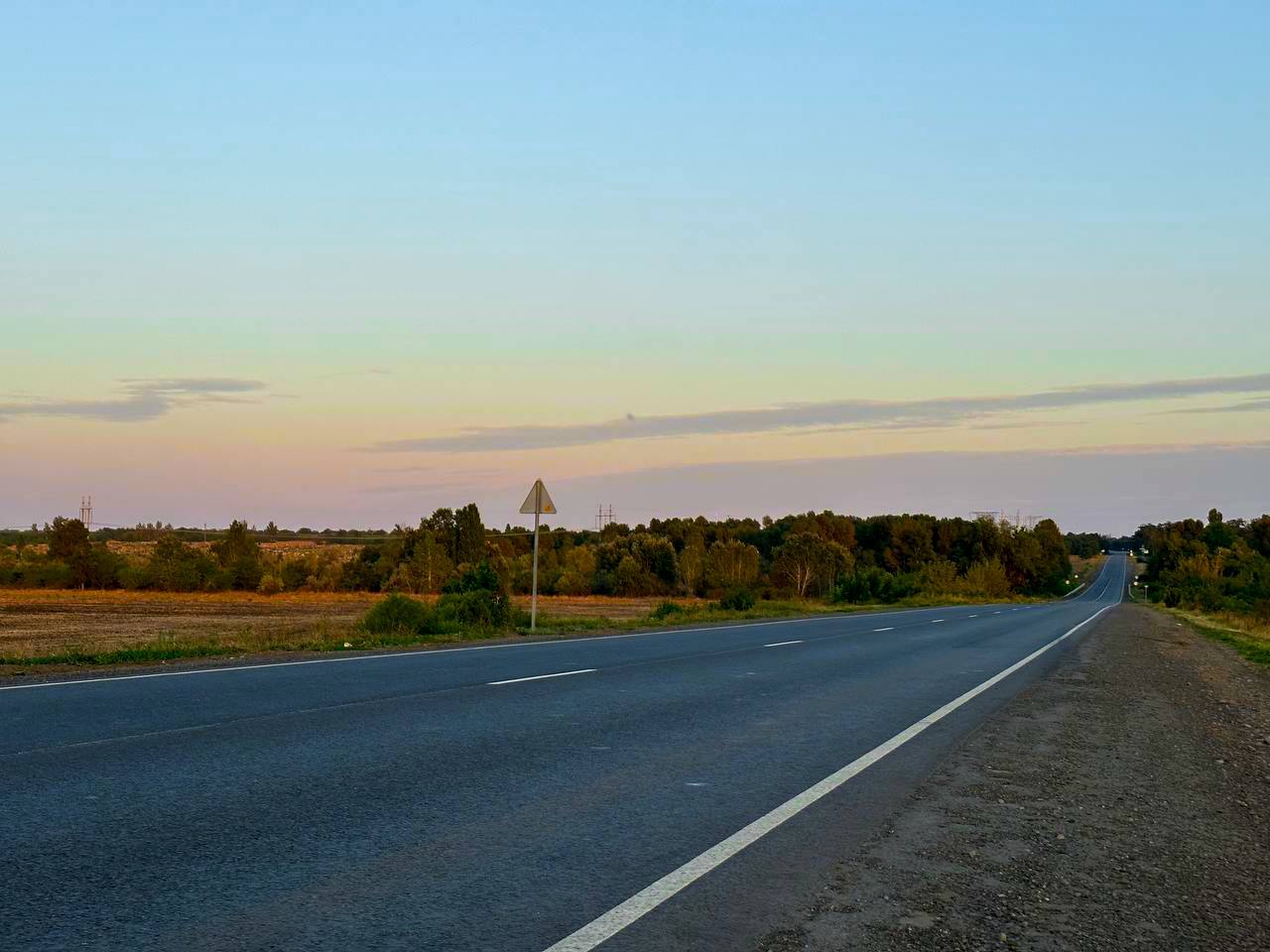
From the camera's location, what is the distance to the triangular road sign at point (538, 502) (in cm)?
2633

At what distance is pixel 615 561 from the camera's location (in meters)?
116

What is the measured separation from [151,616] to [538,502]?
109 feet

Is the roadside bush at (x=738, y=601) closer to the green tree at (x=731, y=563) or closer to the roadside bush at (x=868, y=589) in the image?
the roadside bush at (x=868, y=589)

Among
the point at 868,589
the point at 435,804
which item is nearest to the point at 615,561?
the point at 868,589

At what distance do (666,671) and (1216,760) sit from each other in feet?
26.9

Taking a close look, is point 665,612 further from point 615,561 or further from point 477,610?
point 615,561

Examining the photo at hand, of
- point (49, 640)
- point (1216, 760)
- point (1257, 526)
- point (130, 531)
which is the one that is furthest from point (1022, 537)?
point (1216, 760)

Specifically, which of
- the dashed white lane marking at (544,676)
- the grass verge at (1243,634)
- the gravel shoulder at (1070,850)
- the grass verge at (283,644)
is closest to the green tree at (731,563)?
the grass verge at (1243,634)

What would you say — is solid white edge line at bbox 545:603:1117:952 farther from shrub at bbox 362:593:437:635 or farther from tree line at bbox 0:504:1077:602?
tree line at bbox 0:504:1077:602

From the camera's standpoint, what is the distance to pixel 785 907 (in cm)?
538

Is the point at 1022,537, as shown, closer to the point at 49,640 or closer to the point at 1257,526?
the point at 1257,526

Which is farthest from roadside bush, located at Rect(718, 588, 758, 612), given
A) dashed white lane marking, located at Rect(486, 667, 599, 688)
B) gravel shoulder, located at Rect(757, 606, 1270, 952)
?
gravel shoulder, located at Rect(757, 606, 1270, 952)

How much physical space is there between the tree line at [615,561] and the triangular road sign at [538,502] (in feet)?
80.5

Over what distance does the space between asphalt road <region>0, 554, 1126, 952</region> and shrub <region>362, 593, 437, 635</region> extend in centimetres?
1098
